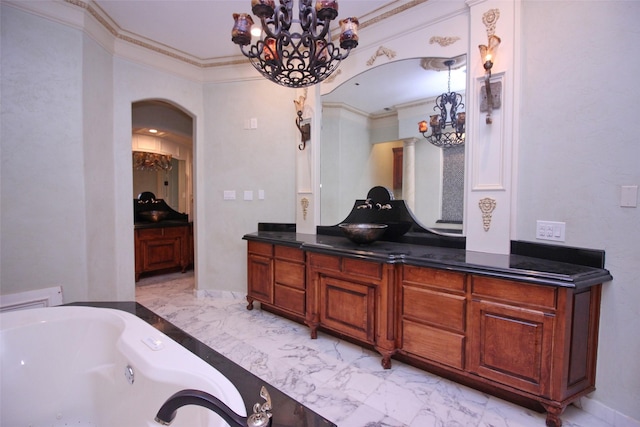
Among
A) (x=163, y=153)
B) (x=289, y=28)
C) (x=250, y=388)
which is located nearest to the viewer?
(x=250, y=388)

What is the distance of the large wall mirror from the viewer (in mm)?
2412

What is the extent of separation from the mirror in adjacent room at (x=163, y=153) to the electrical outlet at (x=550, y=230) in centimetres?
477

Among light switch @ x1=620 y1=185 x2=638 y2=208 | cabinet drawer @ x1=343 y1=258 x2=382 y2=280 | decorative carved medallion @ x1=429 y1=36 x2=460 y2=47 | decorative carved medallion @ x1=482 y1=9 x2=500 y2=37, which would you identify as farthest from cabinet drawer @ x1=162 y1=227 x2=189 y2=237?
light switch @ x1=620 y1=185 x2=638 y2=208

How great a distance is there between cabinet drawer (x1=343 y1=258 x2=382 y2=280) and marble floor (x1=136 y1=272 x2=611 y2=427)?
661 millimetres

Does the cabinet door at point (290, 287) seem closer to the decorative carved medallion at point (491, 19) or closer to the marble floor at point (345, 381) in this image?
the marble floor at point (345, 381)

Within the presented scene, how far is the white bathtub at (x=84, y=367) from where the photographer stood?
132cm

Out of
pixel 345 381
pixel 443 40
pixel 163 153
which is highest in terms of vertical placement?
pixel 443 40

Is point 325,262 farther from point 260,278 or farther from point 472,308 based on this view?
point 472,308

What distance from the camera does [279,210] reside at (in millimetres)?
3627

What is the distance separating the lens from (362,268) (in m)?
2.30

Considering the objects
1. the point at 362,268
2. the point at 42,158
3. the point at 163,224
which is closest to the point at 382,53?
the point at 362,268

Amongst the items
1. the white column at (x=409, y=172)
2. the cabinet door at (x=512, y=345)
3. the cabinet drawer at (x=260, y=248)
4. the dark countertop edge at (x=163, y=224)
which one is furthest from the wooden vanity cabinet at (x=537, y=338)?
the dark countertop edge at (x=163, y=224)

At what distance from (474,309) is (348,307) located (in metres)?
0.91

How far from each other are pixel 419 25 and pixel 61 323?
10.4ft
